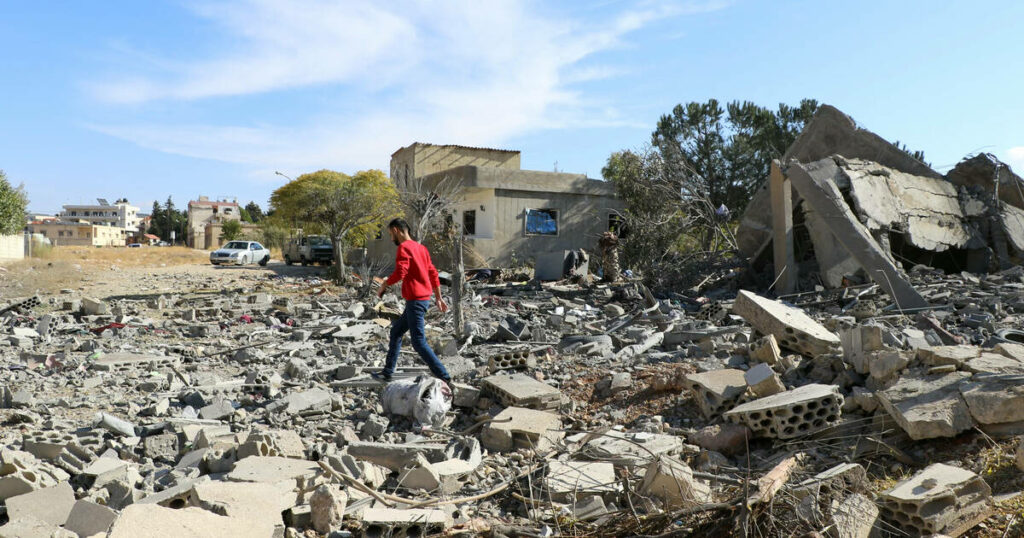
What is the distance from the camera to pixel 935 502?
3.13 metres

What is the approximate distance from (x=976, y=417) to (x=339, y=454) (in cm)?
394

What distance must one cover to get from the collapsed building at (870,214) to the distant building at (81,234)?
6831cm

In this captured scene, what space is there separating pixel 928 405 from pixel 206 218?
8976 cm

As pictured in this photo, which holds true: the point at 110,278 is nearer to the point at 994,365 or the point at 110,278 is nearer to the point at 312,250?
the point at 312,250

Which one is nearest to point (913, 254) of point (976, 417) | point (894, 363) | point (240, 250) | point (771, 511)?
point (894, 363)

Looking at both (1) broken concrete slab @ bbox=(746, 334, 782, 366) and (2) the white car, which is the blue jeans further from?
(2) the white car

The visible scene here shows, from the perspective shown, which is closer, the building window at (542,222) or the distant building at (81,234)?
the building window at (542,222)

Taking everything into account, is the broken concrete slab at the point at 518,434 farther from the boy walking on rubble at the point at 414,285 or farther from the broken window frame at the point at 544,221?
the broken window frame at the point at 544,221

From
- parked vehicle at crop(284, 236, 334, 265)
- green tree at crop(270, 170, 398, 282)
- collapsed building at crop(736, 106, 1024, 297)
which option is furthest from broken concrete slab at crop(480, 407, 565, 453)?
parked vehicle at crop(284, 236, 334, 265)

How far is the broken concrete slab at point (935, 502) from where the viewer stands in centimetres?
309

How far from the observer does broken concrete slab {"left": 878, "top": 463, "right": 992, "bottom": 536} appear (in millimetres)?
3092

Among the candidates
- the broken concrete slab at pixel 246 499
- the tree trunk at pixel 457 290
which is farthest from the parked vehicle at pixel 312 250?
the broken concrete slab at pixel 246 499

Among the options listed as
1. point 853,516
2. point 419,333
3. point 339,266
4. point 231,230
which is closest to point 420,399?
point 419,333

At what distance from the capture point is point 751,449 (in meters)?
4.51
